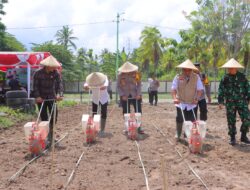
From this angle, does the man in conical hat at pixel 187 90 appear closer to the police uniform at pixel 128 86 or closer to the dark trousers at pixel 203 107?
the dark trousers at pixel 203 107

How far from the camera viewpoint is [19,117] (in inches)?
539

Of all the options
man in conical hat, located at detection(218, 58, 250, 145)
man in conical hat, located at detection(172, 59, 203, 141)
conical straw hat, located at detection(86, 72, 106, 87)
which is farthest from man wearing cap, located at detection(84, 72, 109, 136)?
man in conical hat, located at detection(218, 58, 250, 145)

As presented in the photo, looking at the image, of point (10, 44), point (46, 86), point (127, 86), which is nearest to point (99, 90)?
point (127, 86)

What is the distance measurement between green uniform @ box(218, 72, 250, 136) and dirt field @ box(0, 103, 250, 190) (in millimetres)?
556

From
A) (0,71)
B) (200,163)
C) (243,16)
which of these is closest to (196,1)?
(243,16)

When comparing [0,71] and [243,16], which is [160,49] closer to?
[243,16]

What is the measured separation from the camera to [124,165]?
6.32 metres

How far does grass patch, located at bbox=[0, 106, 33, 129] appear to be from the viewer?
38.8ft

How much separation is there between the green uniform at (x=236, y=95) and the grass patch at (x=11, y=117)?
6.35 m

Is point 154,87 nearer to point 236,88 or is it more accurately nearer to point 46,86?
point 236,88

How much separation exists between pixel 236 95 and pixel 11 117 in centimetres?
805

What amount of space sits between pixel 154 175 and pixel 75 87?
43294mm

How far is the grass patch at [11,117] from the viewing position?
1181 cm

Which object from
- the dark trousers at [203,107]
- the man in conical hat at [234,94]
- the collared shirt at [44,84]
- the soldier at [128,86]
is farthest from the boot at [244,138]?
the collared shirt at [44,84]
